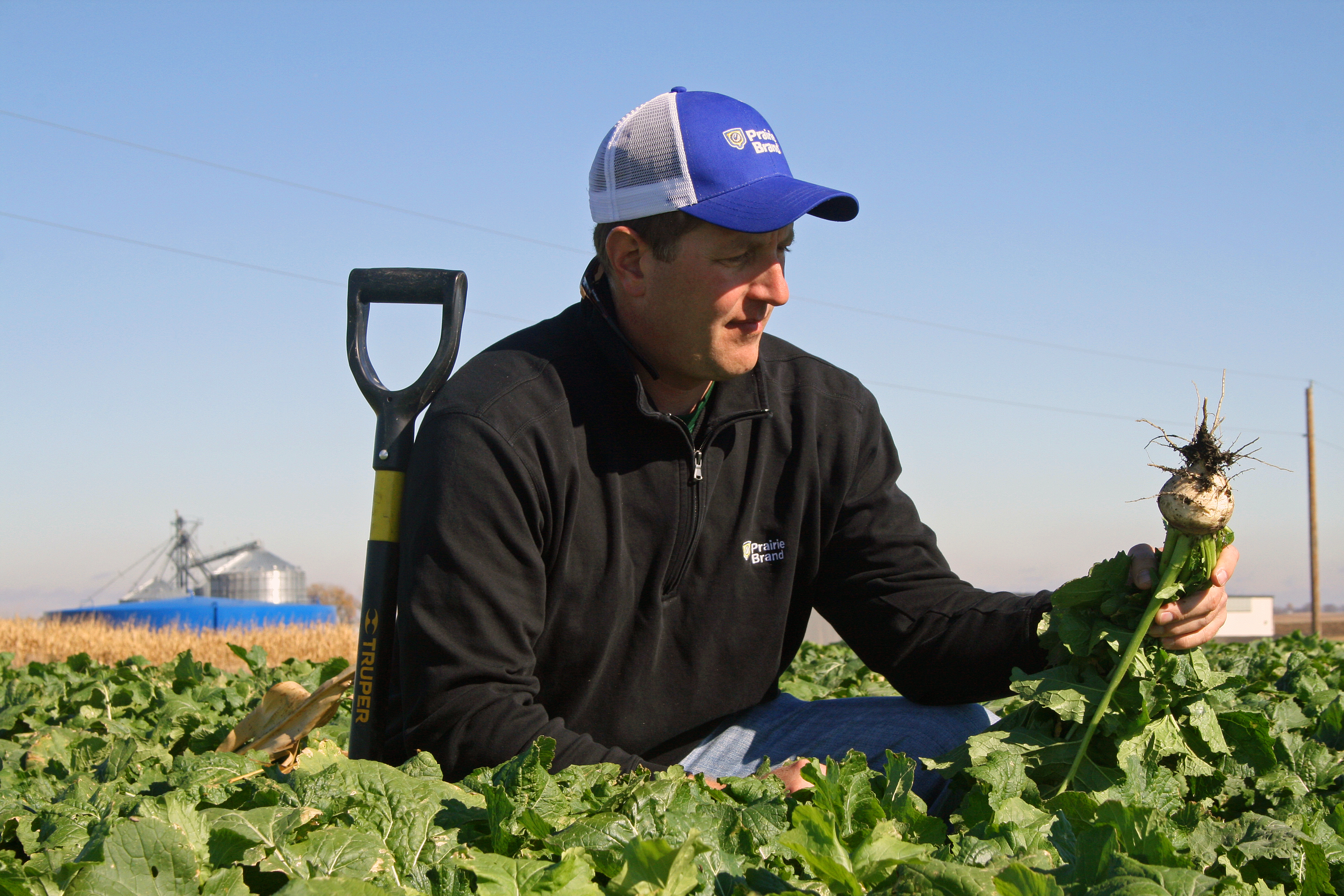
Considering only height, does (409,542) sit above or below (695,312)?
below

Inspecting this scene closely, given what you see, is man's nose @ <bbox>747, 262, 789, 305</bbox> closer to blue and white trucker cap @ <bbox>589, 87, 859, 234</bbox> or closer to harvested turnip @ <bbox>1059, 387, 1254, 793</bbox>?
blue and white trucker cap @ <bbox>589, 87, 859, 234</bbox>

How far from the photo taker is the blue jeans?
311 centimetres

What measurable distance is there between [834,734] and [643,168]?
1.72 metres

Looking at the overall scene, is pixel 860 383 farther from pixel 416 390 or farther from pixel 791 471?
pixel 416 390

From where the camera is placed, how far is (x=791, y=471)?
334 cm

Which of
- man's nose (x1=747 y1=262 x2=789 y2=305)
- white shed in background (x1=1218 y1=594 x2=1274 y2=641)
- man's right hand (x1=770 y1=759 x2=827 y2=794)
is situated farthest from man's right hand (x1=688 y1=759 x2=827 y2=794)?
white shed in background (x1=1218 y1=594 x2=1274 y2=641)

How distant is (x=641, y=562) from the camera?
10.0 ft

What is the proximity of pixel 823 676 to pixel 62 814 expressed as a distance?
4.43 meters

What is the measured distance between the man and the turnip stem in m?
0.12

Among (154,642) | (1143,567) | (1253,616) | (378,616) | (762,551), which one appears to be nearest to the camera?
(1143,567)

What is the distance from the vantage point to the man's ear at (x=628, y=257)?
311cm

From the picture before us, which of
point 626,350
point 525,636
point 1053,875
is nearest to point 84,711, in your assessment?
point 525,636

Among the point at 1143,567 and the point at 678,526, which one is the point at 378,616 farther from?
the point at 1143,567

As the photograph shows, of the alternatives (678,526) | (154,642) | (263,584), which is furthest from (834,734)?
(263,584)
